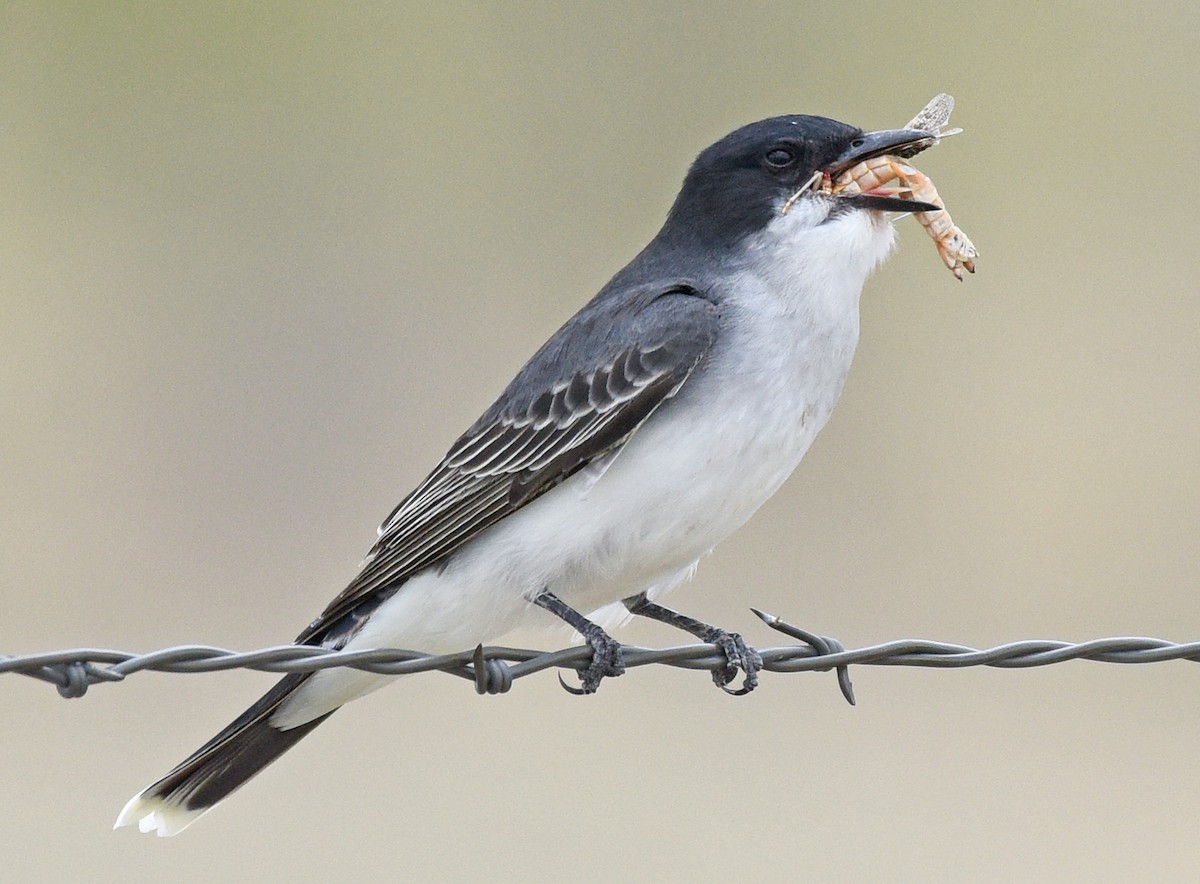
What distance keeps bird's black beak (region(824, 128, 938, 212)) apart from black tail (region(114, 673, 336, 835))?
2263 millimetres

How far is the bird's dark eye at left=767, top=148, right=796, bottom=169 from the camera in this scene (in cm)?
528

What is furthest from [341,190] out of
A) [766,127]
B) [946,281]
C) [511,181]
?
[766,127]

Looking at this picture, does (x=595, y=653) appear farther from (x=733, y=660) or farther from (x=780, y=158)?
(x=780, y=158)

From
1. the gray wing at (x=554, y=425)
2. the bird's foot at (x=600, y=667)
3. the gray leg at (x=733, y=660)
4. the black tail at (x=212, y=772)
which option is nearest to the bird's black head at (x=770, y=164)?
the gray wing at (x=554, y=425)

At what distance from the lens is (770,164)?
17.5 feet

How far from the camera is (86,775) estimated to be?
26.0 ft

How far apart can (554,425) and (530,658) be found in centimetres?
113

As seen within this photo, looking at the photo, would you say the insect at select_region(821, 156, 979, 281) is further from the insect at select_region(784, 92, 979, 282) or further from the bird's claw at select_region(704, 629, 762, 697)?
the bird's claw at select_region(704, 629, 762, 697)

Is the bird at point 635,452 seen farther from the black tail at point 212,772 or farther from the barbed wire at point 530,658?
the barbed wire at point 530,658

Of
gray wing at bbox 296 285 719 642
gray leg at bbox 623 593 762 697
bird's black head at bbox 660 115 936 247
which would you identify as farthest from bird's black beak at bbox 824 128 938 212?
gray leg at bbox 623 593 762 697

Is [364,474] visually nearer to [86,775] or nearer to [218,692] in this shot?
[218,692]

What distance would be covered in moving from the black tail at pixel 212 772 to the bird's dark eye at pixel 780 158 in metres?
2.18

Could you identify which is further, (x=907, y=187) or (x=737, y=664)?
(x=907, y=187)

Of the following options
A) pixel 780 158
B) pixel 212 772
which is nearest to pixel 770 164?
pixel 780 158
